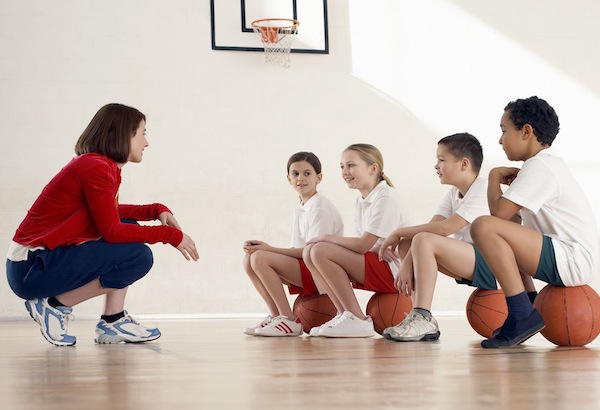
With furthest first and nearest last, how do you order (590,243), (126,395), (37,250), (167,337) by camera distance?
(167,337), (37,250), (590,243), (126,395)

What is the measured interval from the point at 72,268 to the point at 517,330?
171 centimetres

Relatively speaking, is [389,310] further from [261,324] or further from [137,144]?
[137,144]

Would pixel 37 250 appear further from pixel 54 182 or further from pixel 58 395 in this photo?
pixel 58 395

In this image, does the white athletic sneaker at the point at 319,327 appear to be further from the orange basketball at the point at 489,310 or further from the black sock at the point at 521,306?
the black sock at the point at 521,306

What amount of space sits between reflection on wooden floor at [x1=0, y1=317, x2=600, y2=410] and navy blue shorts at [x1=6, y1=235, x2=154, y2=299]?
252 millimetres

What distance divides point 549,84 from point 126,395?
619cm

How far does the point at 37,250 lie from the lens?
3176 millimetres

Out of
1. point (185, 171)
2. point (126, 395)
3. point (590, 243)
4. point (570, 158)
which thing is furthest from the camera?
point (570, 158)

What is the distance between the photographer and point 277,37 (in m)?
6.50

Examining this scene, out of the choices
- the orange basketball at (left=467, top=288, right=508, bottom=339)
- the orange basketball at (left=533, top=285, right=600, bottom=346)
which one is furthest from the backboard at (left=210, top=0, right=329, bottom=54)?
the orange basketball at (left=533, top=285, right=600, bottom=346)

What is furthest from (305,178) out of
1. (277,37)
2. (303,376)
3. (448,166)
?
(277,37)

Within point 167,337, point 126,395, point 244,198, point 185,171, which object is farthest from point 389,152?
point 126,395

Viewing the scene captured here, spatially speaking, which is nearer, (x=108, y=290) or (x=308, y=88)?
(x=108, y=290)

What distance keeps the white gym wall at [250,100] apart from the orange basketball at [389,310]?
2887 millimetres
